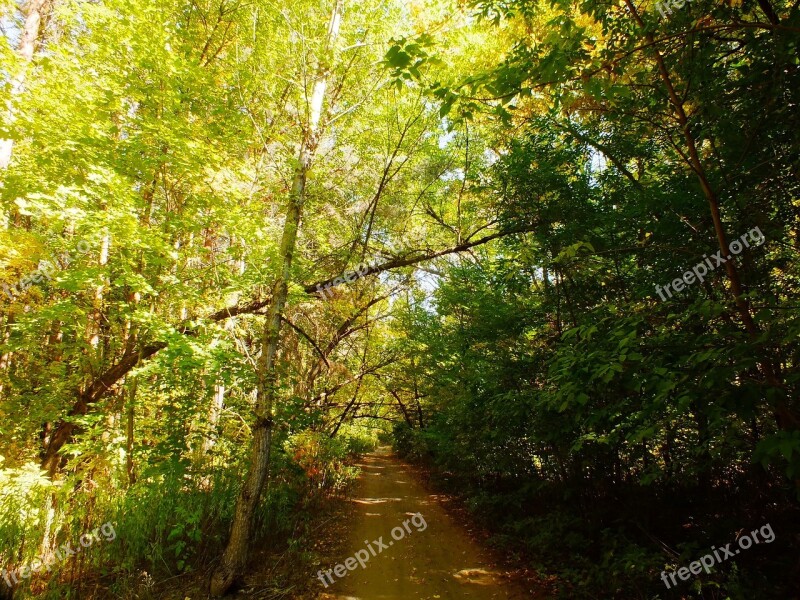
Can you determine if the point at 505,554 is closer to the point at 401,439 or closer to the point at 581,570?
the point at 581,570

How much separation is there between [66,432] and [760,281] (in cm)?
1161

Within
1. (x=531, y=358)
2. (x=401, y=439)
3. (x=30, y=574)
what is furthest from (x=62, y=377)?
(x=401, y=439)

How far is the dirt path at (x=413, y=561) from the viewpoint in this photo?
15.1 ft

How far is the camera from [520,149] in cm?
560
